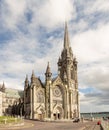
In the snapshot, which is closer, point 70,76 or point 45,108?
point 45,108

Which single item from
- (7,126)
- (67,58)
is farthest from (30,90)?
(7,126)

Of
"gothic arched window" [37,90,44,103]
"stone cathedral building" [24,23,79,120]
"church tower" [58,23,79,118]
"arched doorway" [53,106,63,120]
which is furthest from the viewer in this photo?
"church tower" [58,23,79,118]

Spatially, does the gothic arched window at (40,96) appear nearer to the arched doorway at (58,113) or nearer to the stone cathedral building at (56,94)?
the stone cathedral building at (56,94)

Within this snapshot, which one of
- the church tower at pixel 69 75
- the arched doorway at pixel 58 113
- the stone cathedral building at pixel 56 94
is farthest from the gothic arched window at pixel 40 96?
the church tower at pixel 69 75

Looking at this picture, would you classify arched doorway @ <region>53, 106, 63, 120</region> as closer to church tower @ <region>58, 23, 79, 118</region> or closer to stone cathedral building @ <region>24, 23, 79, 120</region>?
stone cathedral building @ <region>24, 23, 79, 120</region>

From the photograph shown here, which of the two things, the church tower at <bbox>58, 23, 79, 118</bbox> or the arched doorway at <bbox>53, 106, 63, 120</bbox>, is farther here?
the church tower at <bbox>58, 23, 79, 118</bbox>

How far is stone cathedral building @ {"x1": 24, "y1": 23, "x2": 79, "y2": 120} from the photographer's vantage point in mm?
93188

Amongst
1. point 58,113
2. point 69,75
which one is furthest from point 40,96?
point 69,75

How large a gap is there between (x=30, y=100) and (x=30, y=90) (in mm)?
4013

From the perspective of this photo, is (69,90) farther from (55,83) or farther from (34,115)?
(34,115)

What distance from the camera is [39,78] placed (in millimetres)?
100375

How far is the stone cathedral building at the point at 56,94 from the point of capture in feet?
306

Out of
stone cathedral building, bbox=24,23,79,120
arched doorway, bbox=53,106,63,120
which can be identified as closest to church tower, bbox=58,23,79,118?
stone cathedral building, bbox=24,23,79,120

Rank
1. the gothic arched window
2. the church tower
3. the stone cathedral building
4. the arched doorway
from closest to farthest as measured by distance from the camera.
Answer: the stone cathedral building → the gothic arched window → the arched doorway → the church tower
